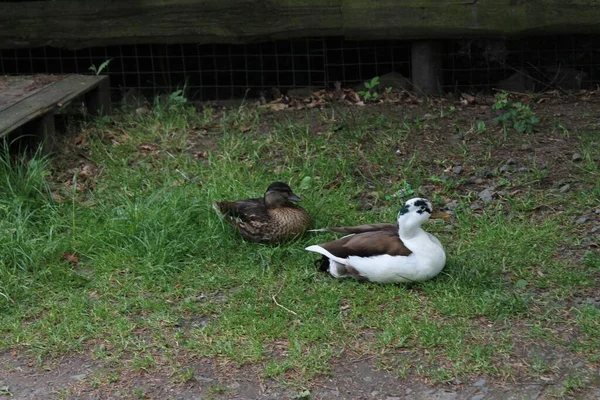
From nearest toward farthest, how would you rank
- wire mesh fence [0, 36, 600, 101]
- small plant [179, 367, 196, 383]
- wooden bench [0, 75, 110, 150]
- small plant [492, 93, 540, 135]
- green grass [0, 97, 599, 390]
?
small plant [179, 367, 196, 383], green grass [0, 97, 599, 390], wooden bench [0, 75, 110, 150], small plant [492, 93, 540, 135], wire mesh fence [0, 36, 600, 101]

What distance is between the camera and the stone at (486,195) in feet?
21.6

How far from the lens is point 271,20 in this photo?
858 cm

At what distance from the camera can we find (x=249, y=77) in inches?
383

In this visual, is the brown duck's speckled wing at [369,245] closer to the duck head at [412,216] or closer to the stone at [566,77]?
the duck head at [412,216]

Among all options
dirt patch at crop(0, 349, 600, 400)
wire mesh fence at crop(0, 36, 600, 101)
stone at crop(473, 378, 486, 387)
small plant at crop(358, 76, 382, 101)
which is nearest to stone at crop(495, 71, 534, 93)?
wire mesh fence at crop(0, 36, 600, 101)

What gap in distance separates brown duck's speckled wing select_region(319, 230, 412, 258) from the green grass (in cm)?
21

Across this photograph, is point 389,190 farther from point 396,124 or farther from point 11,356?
point 11,356

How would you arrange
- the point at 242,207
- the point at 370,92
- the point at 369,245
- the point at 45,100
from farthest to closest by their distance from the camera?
the point at 370,92 → the point at 45,100 → the point at 242,207 → the point at 369,245

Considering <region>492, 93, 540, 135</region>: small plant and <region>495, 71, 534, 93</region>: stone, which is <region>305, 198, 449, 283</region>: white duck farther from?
<region>495, 71, 534, 93</region>: stone

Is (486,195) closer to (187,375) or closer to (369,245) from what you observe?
(369,245)

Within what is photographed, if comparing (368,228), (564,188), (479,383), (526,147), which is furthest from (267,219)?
(526,147)

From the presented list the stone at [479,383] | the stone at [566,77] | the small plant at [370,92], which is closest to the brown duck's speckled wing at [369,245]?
the stone at [479,383]

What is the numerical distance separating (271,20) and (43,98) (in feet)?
7.11

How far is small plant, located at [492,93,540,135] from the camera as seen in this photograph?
7.47 m
